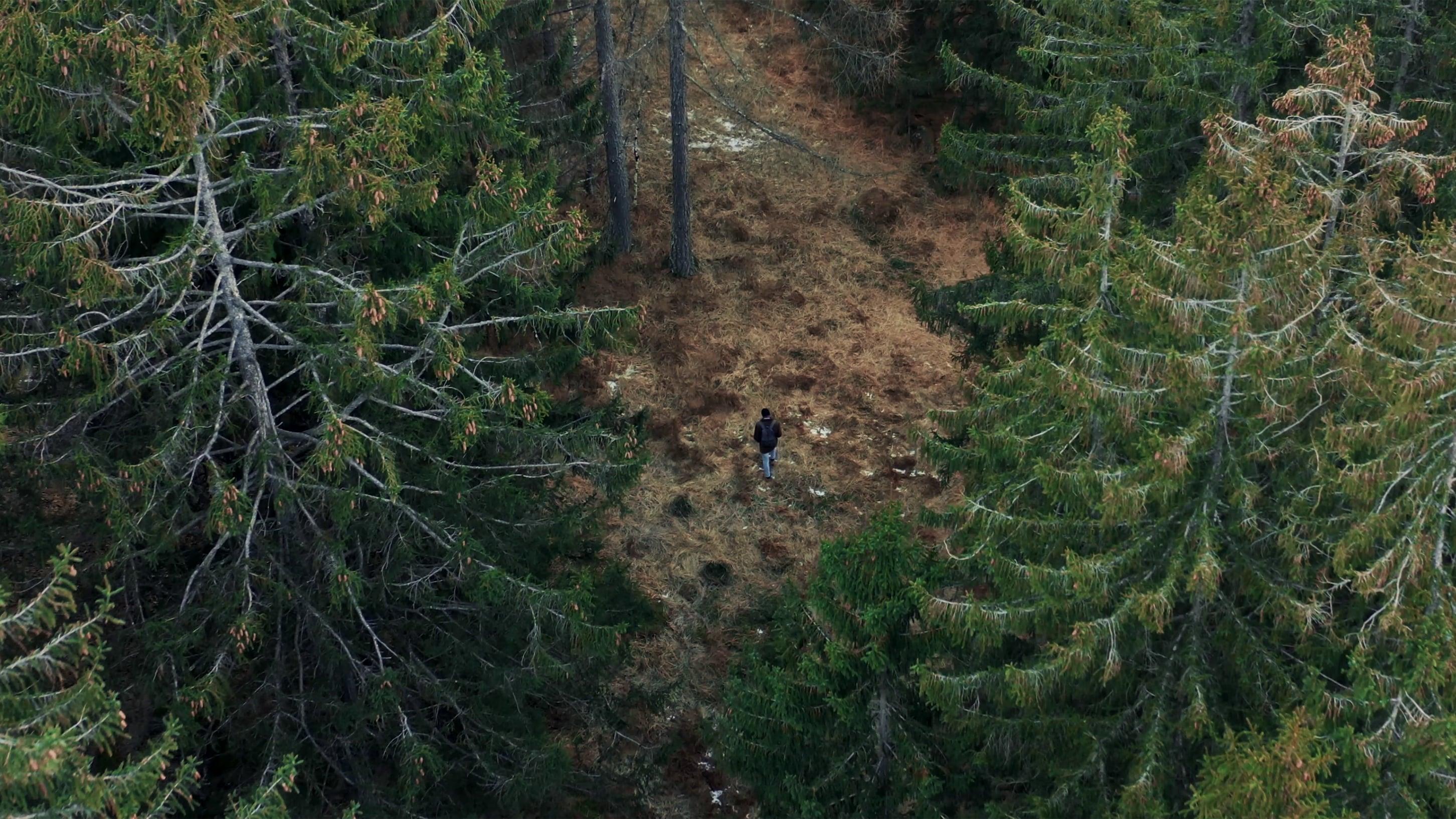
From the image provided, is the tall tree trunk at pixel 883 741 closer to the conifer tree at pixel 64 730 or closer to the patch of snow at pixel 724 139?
the conifer tree at pixel 64 730

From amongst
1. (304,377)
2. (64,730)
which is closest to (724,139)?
(304,377)

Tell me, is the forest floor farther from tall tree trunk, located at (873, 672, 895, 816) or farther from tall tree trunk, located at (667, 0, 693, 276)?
tall tree trunk, located at (873, 672, 895, 816)

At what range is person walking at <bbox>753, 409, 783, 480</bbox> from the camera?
743 inches

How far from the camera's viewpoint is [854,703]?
392 inches

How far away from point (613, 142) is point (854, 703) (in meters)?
15.0

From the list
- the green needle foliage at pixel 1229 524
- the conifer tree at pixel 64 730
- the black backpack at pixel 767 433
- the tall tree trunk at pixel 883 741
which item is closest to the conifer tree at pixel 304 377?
the conifer tree at pixel 64 730

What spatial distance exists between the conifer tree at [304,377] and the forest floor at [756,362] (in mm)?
3139

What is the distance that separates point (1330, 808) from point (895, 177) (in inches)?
825

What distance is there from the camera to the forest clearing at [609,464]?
753 cm

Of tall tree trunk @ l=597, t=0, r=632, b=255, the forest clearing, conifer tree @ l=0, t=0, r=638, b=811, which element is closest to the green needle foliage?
the forest clearing

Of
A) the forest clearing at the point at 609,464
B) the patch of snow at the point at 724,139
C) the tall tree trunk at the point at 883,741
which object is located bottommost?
the patch of snow at the point at 724,139

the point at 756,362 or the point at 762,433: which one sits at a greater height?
the point at 762,433

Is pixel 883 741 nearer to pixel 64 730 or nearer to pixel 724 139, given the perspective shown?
pixel 64 730

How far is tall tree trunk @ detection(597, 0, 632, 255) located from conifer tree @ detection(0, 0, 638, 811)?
9007 millimetres
